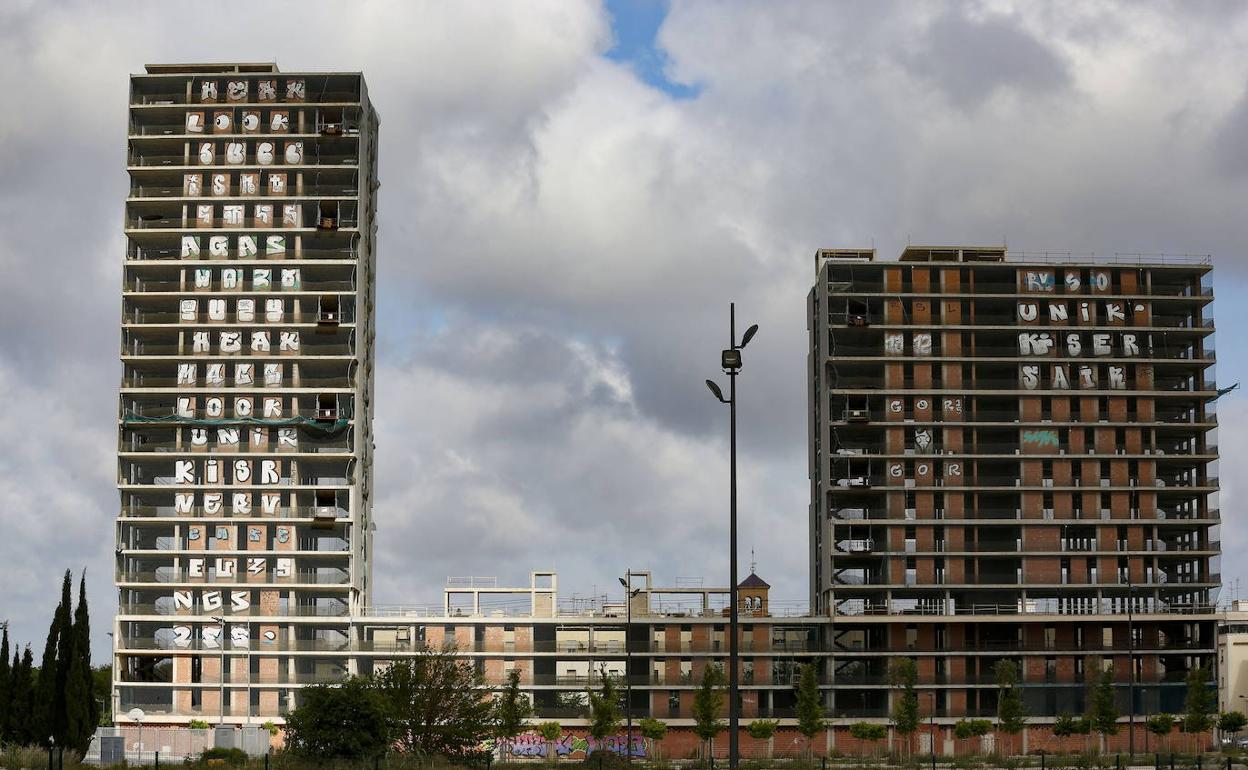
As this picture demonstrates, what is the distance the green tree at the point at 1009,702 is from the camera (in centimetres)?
13562

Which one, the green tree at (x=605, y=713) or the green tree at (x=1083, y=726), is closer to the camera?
the green tree at (x=605, y=713)

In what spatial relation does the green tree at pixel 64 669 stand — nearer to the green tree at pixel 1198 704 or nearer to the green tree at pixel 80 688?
the green tree at pixel 80 688

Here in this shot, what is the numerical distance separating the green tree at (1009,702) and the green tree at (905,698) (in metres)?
6.22

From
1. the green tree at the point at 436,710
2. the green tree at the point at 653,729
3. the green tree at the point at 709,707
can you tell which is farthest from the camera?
the green tree at the point at 653,729

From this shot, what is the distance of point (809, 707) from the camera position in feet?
440

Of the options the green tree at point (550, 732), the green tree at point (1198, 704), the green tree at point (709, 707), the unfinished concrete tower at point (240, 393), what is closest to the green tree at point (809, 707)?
the green tree at point (709, 707)

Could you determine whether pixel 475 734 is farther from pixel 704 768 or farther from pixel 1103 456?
pixel 1103 456

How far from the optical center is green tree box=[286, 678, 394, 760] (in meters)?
73.7

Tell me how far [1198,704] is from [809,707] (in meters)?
29.5

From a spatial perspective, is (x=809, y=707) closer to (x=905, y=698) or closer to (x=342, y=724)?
(x=905, y=698)

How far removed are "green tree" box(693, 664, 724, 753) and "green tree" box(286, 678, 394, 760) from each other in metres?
58.9

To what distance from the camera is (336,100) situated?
149750 mm

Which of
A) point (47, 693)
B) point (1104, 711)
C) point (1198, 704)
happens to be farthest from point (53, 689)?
point (1198, 704)

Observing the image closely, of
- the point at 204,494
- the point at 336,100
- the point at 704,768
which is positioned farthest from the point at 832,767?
the point at 336,100
